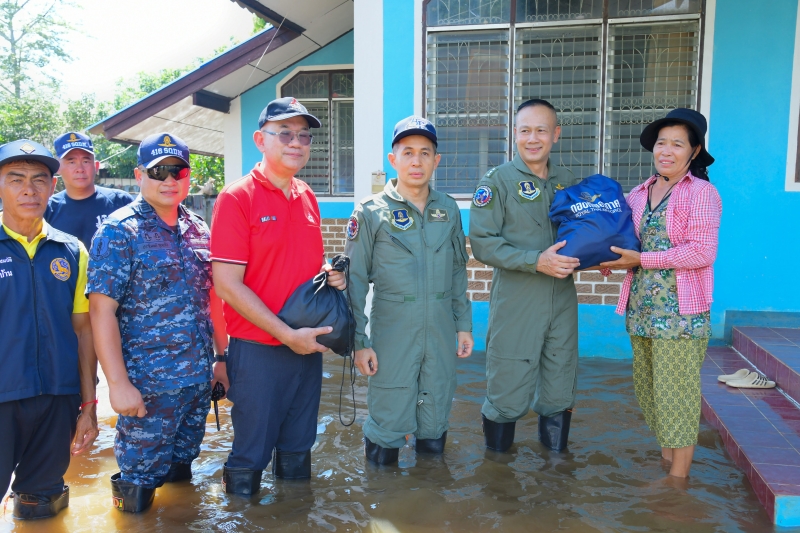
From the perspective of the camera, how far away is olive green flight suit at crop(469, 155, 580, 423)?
3447 mm

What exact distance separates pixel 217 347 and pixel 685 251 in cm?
243

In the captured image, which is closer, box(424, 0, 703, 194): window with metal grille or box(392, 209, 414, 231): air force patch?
box(392, 209, 414, 231): air force patch

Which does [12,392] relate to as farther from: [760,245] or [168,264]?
[760,245]

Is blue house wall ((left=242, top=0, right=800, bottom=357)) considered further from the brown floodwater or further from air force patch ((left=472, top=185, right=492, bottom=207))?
air force patch ((left=472, top=185, right=492, bottom=207))

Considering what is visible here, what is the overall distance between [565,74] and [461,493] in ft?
13.8

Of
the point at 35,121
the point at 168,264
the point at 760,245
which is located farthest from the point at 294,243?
the point at 35,121

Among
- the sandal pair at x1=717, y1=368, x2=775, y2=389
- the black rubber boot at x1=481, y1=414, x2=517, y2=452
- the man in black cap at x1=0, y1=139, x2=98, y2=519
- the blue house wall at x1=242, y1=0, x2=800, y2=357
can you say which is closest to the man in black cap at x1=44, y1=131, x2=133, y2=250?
the man in black cap at x1=0, y1=139, x2=98, y2=519

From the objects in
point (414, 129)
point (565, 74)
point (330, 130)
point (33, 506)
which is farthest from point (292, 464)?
point (330, 130)

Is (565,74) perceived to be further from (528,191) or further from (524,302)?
(524,302)

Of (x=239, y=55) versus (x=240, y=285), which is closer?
(x=240, y=285)

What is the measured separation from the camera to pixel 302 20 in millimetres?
7676

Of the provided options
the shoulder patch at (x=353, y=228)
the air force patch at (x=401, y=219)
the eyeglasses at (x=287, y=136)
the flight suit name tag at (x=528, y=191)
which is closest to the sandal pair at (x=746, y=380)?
the flight suit name tag at (x=528, y=191)

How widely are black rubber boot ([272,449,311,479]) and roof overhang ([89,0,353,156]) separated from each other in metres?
5.53

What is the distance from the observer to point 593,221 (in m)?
3.16
